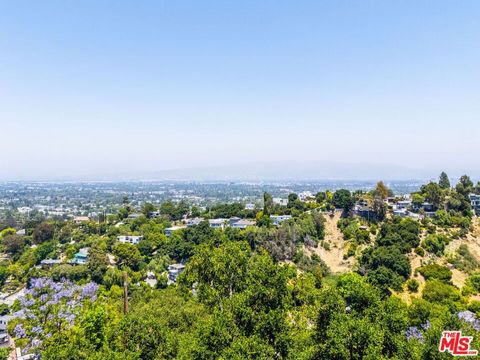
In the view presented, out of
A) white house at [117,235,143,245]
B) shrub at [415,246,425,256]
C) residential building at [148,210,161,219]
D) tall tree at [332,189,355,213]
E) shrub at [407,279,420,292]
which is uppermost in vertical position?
tall tree at [332,189,355,213]

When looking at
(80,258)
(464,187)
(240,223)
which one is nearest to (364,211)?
(464,187)

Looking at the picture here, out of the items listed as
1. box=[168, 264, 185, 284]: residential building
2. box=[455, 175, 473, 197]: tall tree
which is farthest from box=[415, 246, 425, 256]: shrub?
box=[168, 264, 185, 284]: residential building

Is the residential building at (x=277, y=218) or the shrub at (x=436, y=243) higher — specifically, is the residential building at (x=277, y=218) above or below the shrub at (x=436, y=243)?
above

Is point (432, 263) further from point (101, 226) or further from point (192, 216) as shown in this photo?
point (101, 226)

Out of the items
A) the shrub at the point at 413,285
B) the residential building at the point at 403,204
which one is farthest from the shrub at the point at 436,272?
the residential building at the point at 403,204

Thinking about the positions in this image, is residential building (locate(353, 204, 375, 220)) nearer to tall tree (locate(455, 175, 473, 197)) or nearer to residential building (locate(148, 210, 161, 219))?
tall tree (locate(455, 175, 473, 197))

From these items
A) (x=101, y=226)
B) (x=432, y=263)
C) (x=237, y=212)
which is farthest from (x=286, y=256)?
(x=101, y=226)

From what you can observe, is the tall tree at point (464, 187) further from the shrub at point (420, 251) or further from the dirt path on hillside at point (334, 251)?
the dirt path on hillside at point (334, 251)
